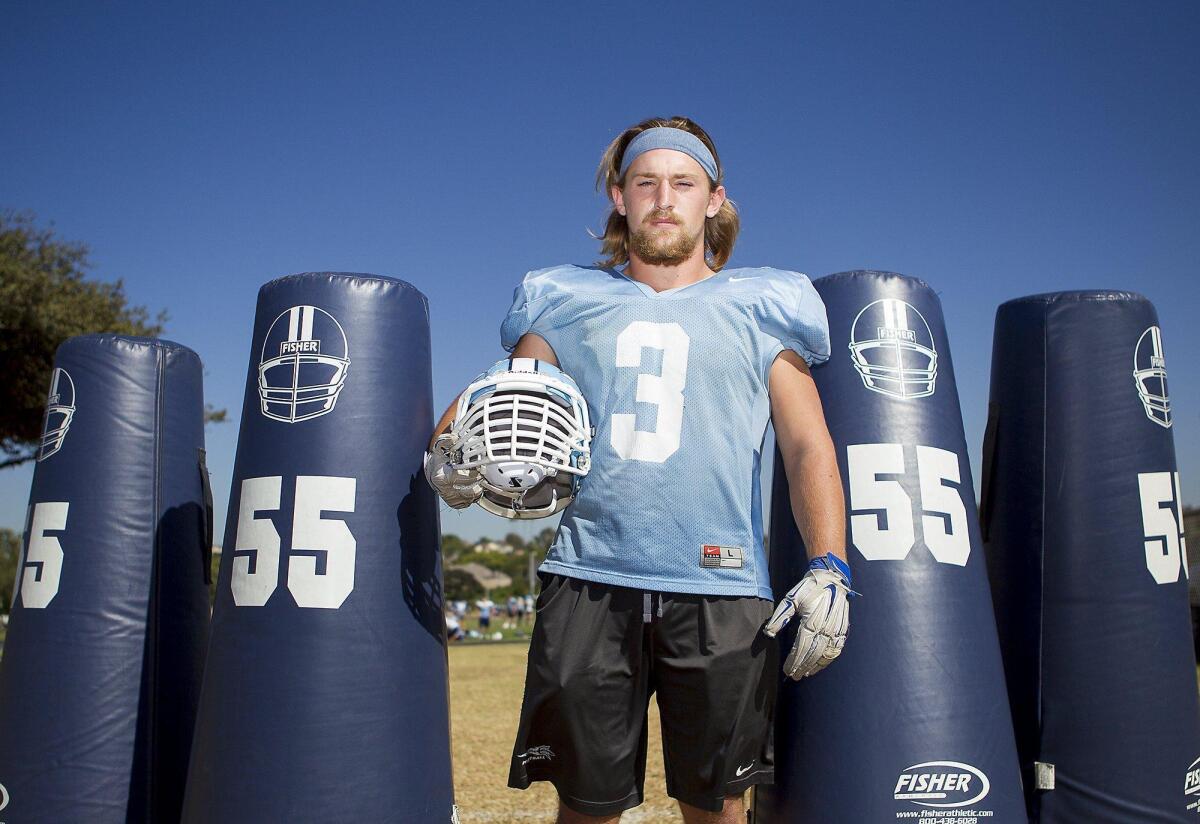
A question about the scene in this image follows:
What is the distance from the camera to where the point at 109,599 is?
339 centimetres

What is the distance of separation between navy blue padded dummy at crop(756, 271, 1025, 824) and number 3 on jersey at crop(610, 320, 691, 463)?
2.39 ft

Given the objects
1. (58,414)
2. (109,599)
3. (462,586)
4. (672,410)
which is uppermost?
(58,414)

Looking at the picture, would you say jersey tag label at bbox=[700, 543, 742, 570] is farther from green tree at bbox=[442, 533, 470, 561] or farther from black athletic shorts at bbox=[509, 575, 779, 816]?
green tree at bbox=[442, 533, 470, 561]

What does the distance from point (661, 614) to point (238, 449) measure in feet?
5.15

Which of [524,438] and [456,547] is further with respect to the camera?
[456,547]

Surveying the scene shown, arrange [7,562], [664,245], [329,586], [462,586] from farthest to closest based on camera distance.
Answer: [462,586]
[7,562]
[329,586]
[664,245]

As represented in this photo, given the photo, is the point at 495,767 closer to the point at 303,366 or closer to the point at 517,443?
the point at 303,366

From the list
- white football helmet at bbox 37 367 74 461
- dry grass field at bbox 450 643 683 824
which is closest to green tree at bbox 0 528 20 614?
dry grass field at bbox 450 643 683 824

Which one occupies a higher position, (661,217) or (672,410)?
(661,217)

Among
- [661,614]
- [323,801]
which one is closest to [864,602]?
[661,614]

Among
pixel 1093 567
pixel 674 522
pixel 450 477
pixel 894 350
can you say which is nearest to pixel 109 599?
pixel 450 477

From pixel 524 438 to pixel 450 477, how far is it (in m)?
0.22

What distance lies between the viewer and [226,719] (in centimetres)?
266

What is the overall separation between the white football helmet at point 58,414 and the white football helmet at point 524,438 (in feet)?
6.98
